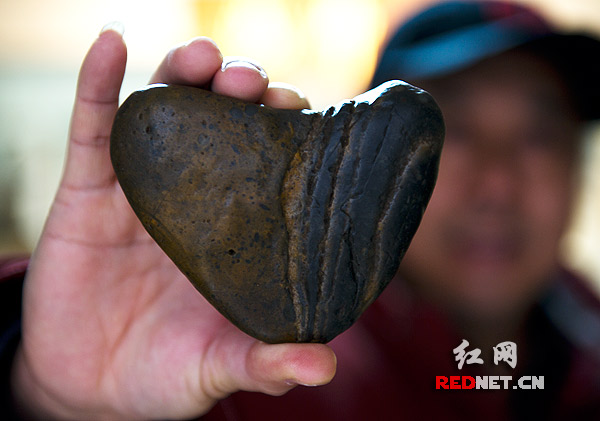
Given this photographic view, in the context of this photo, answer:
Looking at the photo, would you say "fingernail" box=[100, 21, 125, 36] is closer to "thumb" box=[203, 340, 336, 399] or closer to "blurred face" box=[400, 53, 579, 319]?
"thumb" box=[203, 340, 336, 399]

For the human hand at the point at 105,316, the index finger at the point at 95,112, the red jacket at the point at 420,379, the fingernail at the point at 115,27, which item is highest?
the fingernail at the point at 115,27

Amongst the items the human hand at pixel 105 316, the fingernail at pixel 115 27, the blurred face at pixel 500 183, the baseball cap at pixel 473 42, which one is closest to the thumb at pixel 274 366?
the human hand at pixel 105 316

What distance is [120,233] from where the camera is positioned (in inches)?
36.4

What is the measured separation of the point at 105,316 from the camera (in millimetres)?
925

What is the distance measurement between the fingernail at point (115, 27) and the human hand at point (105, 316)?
3cm

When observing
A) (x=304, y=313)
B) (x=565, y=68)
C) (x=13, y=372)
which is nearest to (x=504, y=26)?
(x=565, y=68)

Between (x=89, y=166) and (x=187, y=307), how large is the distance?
0.29m

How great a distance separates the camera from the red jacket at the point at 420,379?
4.38 ft

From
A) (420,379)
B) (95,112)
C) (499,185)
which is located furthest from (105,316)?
(499,185)

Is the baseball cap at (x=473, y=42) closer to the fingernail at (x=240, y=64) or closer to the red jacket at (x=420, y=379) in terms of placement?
the red jacket at (x=420, y=379)

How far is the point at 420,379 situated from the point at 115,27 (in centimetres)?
111

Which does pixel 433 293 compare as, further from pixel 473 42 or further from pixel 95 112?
pixel 95 112

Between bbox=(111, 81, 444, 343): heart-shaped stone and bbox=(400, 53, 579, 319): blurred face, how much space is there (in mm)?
720

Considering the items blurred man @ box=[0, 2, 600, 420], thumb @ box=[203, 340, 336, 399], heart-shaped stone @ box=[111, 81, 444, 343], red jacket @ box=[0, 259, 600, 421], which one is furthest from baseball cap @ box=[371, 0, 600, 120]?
thumb @ box=[203, 340, 336, 399]
